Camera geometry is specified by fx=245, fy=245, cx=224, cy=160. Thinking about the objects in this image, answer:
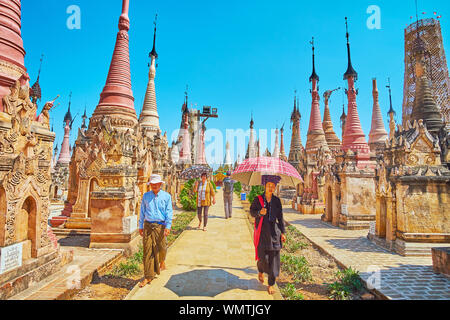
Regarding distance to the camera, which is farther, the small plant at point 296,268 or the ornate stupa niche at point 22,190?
the small plant at point 296,268

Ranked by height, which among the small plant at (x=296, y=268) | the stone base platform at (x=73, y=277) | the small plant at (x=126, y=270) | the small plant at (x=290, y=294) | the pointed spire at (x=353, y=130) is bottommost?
the small plant at (x=296, y=268)

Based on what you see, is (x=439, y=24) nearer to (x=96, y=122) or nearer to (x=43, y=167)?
(x=96, y=122)

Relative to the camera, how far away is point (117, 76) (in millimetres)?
9609

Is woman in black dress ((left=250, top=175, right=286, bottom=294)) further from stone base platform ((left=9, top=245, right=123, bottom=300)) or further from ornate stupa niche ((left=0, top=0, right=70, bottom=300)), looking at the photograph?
ornate stupa niche ((left=0, top=0, right=70, bottom=300))

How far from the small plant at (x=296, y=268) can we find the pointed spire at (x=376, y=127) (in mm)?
15087

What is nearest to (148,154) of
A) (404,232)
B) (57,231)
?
(57,231)

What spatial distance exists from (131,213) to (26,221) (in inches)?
107

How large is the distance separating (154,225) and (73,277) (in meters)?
1.82

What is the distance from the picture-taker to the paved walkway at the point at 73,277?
394 cm

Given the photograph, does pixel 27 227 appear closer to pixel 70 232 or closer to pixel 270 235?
pixel 70 232

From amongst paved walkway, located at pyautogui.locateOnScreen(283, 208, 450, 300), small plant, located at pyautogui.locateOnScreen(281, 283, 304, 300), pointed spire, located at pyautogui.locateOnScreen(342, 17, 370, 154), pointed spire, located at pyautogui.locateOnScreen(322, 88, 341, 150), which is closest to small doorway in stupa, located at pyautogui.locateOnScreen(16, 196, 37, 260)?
small plant, located at pyautogui.locateOnScreen(281, 283, 304, 300)

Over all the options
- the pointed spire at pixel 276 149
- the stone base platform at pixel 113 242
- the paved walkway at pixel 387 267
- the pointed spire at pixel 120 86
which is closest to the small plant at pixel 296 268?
the paved walkway at pixel 387 267

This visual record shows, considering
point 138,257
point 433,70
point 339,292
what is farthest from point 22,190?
point 433,70

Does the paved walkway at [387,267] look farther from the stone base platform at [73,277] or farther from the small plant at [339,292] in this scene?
the stone base platform at [73,277]
